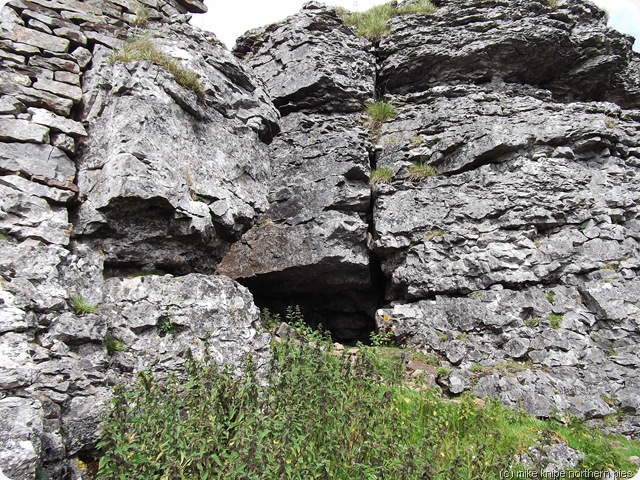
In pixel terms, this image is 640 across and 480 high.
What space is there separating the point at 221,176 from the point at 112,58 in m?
2.60

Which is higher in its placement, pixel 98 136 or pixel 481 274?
pixel 98 136

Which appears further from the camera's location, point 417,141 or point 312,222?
point 417,141

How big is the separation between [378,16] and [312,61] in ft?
9.99

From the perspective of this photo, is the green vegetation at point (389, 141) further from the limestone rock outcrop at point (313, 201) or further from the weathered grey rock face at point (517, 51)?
the weathered grey rock face at point (517, 51)

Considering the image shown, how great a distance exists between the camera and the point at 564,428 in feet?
18.1

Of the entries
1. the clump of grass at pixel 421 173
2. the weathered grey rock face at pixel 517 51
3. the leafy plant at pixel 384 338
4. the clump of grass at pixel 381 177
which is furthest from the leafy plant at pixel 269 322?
the weathered grey rock face at pixel 517 51

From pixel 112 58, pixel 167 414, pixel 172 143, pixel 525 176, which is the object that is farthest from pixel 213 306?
pixel 525 176

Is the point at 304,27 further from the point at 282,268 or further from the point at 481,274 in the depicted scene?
the point at 481,274

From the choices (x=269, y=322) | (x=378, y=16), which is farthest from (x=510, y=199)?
(x=378, y=16)

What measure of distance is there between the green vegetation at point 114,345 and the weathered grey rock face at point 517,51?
8.61 meters

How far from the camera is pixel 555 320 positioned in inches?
271

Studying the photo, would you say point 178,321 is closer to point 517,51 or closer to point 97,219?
point 97,219

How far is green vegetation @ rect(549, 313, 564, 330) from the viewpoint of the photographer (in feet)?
22.4

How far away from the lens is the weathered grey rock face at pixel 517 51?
9.91m
